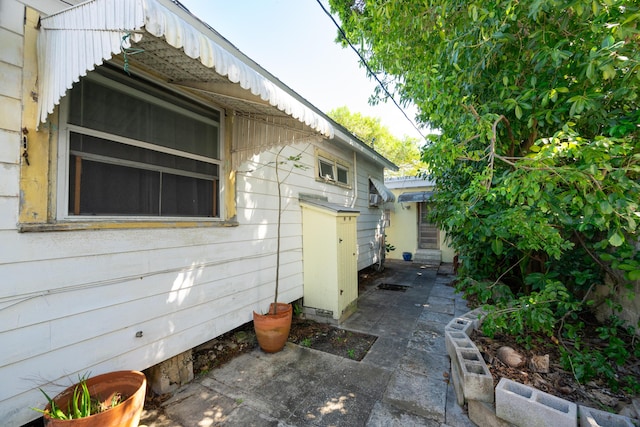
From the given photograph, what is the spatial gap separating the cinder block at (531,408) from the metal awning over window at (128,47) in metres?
2.87

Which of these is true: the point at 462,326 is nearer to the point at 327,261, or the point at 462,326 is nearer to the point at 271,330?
the point at 327,261

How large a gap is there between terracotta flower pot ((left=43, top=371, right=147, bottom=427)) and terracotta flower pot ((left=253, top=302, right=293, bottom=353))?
1.38 meters

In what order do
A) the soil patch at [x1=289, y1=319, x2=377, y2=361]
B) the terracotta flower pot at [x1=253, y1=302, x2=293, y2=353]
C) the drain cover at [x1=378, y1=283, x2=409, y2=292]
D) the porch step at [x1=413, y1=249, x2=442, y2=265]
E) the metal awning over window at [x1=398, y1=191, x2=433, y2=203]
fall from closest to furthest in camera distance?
1. the terracotta flower pot at [x1=253, y1=302, x2=293, y2=353]
2. the soil patch at [x1=289, y1=319, x2=377, y2=361]
3. the drain cover at [x1=378, y1=283, x2=409, y2=292]
4. the metal awning over window at [x1=398, y1=191, x2=433, y2=203]
5. the porch step at [x1=413, y1=249, x2=442, y2=265]

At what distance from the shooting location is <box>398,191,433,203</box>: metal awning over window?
8953 mm

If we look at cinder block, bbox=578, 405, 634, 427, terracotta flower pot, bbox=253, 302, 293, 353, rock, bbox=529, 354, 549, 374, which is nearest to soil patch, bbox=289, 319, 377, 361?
terracotta flower pot, bbox=253, 302, 293, 353

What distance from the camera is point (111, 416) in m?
1.51

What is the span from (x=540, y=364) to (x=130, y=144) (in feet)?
13.7

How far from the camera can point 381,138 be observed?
1908 cm

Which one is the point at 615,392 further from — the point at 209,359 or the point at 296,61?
the point at 296,61

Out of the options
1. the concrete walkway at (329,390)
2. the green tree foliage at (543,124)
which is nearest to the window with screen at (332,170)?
the green tree foliage at (543,124)

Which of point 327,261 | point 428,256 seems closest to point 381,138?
point 428,256

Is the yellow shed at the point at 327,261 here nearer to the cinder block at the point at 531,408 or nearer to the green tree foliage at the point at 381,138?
the cinder block at the point at 531,408

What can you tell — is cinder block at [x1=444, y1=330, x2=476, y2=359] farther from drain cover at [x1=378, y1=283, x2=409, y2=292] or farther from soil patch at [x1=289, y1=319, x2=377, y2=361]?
drain cover at [x1=378, y1=283, x2=409, y2=292]

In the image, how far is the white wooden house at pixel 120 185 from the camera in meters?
1.55
